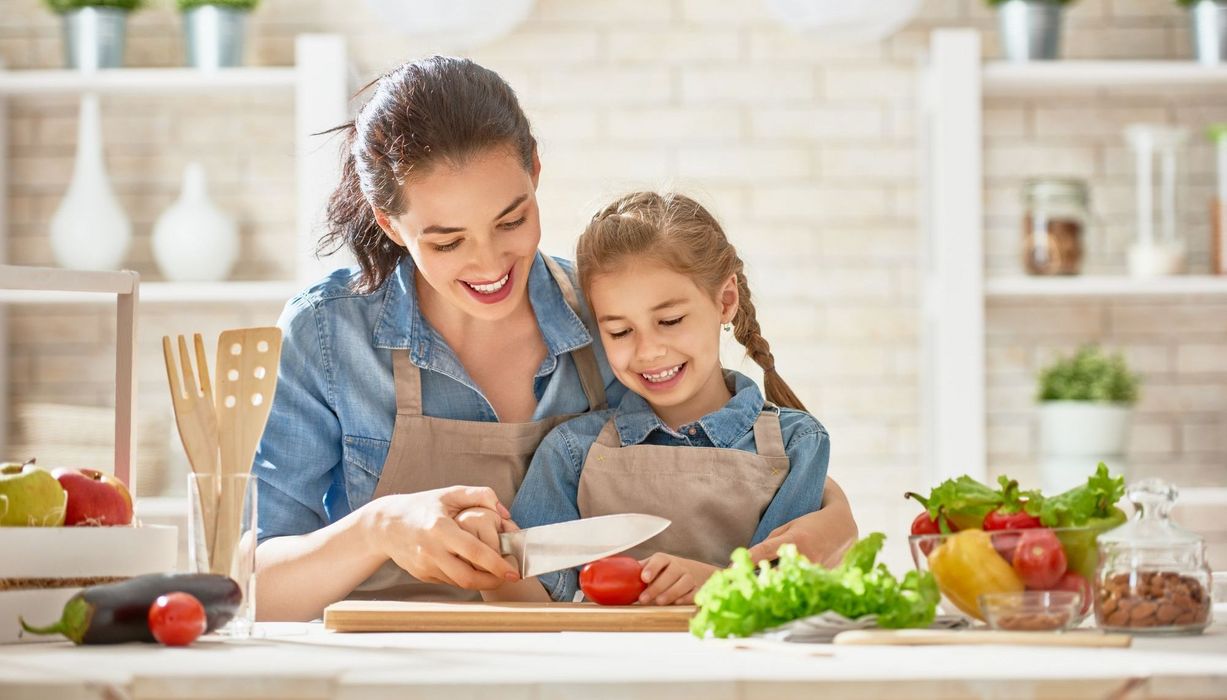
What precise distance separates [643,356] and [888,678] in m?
1.03

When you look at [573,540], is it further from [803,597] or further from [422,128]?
[422,128]

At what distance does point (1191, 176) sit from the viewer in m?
4.20

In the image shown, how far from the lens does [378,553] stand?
71.9 inches

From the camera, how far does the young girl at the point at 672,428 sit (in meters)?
2.09

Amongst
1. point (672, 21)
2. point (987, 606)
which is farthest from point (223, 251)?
point (987, 606)

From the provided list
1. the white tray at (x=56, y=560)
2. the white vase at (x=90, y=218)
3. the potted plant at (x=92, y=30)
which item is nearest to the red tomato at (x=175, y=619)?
the white tray at (x=56, y=560)

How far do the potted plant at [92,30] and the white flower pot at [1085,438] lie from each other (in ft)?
9.01

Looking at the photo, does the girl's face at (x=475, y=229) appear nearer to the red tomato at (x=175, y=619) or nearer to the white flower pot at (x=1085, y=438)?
the red tomato at (x=175, y=619)

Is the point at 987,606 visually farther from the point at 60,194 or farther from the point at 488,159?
the point at 60,194

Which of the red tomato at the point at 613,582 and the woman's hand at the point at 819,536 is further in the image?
the woman's hand at the point at 819,536

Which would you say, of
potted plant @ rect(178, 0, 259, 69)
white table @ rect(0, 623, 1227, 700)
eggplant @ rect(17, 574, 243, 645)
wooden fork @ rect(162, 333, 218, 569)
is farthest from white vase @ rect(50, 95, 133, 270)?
white table @ rect(0, 623, 1227, 700)

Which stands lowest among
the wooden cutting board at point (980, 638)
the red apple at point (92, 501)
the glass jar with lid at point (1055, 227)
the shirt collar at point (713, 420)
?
the wooden cutting board at point (980, 638)

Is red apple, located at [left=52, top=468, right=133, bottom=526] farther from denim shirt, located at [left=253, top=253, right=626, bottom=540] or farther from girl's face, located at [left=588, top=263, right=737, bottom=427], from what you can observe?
girl's face, located at [left=588, top=263, right=737, bottom=427]

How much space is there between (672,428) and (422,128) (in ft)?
1.93
